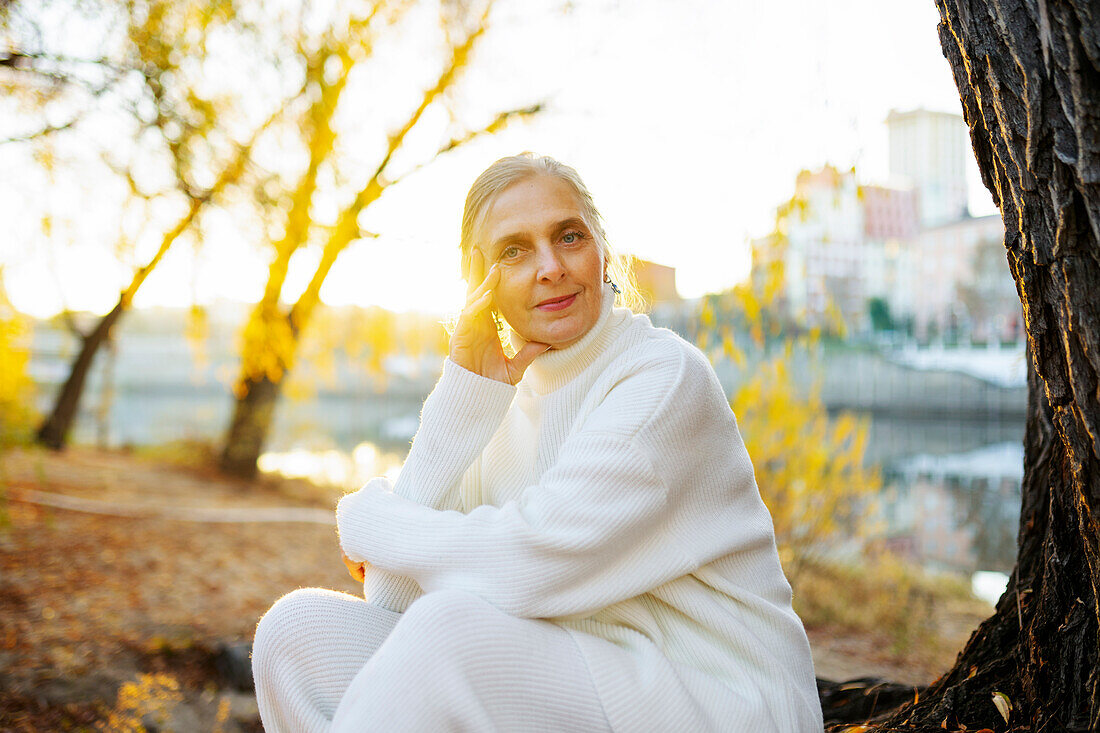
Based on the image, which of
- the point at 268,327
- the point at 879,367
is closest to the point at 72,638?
the point at 268,327

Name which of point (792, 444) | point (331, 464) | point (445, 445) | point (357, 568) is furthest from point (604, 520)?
point (331, 464)

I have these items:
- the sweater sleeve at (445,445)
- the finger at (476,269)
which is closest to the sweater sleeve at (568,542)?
the sweater sleeve at (445,445)

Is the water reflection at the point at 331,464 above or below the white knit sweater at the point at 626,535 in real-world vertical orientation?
below

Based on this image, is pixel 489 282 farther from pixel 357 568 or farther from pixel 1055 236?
pixel 1055 236

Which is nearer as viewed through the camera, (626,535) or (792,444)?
(626,535)

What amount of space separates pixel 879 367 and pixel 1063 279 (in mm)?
25880

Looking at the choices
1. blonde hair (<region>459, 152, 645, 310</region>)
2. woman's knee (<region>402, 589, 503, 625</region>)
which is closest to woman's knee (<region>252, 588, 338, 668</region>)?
woman's knee (<region>402, 589, 503, 625</region>)

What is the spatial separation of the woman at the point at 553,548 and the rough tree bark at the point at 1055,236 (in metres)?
0.44

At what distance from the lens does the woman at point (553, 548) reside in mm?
1226

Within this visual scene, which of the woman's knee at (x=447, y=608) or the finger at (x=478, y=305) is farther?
the finger at (x=478, y=305)

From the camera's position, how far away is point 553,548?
1.28 m

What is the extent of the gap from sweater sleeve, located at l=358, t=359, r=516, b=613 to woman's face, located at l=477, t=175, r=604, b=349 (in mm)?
163

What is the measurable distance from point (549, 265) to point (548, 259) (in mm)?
16

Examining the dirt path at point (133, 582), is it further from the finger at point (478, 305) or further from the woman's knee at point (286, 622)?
the finger at point (478, 305)
